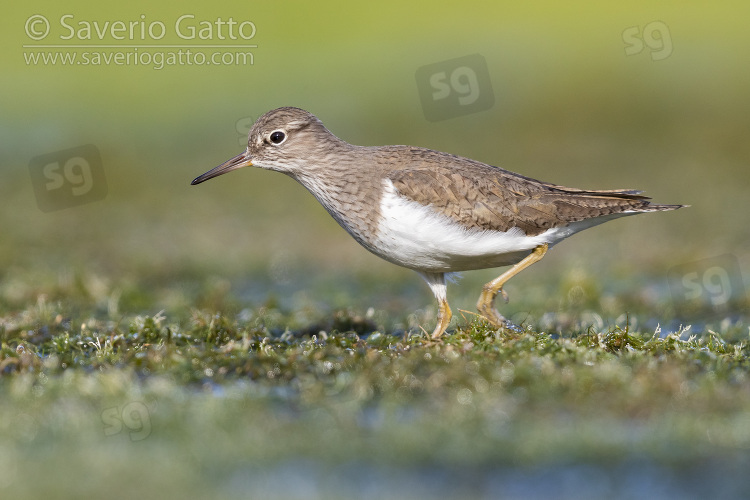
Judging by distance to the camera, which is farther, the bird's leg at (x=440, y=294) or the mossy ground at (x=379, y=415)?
the bird's leg at (x=440, y=294)

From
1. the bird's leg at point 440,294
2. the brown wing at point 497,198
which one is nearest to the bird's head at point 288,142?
the brown wing at point 497,198

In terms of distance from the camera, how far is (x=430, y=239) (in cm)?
803

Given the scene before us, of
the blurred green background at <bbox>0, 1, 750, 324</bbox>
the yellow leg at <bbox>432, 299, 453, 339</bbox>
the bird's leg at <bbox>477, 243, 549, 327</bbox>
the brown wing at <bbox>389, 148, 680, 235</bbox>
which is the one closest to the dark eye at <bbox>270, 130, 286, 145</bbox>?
the brown wing at <bbox>389, 148, 680, 235</bbox>

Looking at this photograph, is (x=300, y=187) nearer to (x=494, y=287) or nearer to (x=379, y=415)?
(x=494, y=287)

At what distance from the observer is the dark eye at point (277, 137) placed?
916cm

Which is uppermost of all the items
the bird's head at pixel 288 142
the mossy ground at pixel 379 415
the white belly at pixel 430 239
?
the bird's head at pixel 288 142

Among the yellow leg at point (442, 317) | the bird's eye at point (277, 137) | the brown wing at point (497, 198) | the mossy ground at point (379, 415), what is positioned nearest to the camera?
the mossy ground at point (379, 415)

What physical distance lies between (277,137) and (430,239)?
6.85ft

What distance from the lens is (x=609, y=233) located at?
16.1 metres

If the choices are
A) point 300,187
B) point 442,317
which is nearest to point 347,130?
point 300,187

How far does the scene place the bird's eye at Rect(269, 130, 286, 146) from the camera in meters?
9.15

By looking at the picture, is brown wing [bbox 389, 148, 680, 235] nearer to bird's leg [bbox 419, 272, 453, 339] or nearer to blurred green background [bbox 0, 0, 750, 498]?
bird's leg [bbox 419, 272, 453, 339]

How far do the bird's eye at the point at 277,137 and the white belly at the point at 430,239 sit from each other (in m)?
1.37

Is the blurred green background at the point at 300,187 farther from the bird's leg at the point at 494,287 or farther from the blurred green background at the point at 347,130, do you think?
the bird's leg at the point at 494,287
